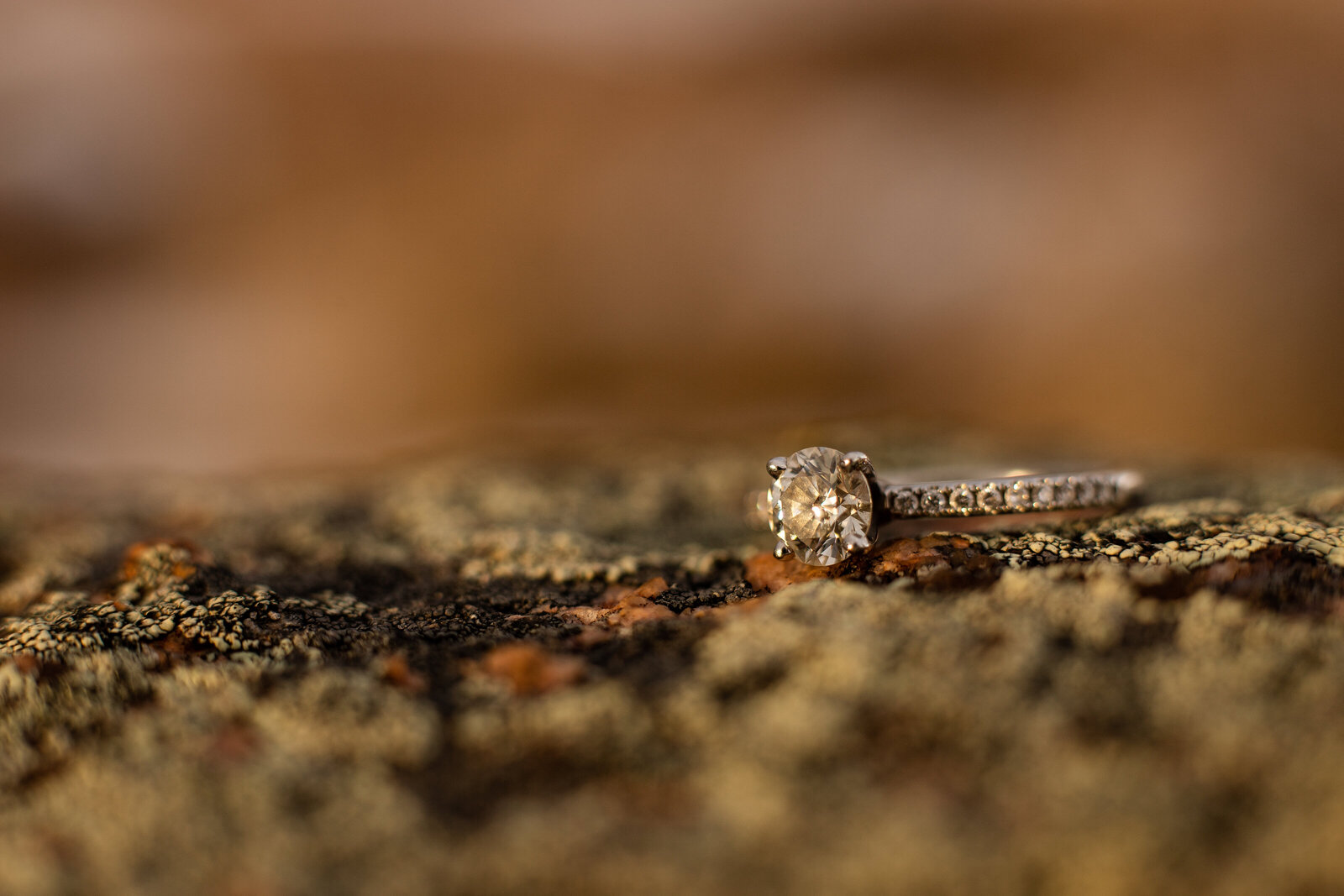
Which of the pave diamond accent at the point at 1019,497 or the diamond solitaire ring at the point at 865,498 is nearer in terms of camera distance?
the diamond solitaire ring at the point at 865,498

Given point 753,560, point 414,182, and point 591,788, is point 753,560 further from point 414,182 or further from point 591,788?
point 414,182

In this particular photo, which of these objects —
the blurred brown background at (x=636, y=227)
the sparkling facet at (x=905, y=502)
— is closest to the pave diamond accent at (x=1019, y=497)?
the sparkling facet at (x=905, y=502)

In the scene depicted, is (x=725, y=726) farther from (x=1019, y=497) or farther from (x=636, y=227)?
(x=636, y=227)

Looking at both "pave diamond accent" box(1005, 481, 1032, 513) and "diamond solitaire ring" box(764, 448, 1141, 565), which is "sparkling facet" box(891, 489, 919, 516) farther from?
"pave diamond accent" box(1005, 481, 1032, 513)

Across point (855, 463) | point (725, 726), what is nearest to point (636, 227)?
point (855, 463)

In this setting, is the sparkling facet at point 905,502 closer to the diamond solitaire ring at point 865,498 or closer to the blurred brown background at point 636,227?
the diamond solitaire ring at point 865,498

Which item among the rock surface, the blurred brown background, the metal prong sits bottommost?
the rock surface

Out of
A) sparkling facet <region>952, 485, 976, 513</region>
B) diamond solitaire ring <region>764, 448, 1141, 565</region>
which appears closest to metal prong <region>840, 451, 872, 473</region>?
diamond solitaire ring <region>764, 448, 1141, 565</region>

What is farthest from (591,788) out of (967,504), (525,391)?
(525,391)
